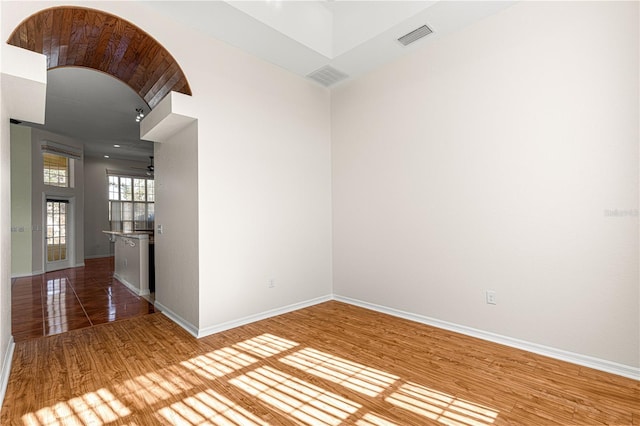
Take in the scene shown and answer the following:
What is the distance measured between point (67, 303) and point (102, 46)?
3715 millimetres

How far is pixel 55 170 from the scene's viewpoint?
7664 millimetres

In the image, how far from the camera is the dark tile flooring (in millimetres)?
3535

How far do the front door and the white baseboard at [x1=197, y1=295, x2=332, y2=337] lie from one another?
6942 millimetres

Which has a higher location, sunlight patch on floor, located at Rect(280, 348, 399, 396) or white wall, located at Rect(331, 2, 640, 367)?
white wall, located at Rect(331, 2, 640, 367)

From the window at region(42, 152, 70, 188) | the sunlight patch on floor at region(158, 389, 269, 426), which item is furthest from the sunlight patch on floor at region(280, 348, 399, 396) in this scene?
the window at region(42, 152, 70, 188)

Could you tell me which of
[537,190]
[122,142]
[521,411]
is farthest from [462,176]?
[122,142]

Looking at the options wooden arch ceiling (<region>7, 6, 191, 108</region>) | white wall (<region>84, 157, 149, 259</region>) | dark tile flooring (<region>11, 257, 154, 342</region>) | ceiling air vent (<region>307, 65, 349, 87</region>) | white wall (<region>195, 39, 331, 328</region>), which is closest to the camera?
wooden arch ceiling (<region>7, 6, 191, 108</region>)

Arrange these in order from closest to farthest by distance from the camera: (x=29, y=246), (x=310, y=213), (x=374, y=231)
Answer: (x=374, y=231)
(x=310, y=213)
(x=29, y=246)

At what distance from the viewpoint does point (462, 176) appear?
3.21 m

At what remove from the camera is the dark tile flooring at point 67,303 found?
3.54 metres

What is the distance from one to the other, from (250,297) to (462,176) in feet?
9.12

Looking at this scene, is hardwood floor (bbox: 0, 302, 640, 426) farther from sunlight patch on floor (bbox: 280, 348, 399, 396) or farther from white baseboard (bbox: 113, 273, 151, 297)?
white baseboard (bbox: 113, 273, 151, 297)

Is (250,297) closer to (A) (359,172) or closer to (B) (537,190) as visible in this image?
(A) (359,172)

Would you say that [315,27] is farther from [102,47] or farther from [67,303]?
[67,303]
